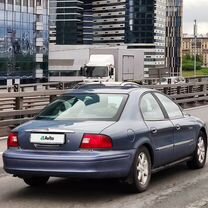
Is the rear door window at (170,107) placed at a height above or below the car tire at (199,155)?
above

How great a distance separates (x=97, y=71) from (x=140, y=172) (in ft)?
108

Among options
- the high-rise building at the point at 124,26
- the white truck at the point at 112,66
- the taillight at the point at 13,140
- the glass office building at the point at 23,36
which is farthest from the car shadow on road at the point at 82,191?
the high-rise building at the point at 124,26

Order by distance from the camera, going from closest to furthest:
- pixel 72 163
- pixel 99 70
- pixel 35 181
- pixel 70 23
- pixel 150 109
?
pixel 72 163 → pixel 35 181 → pixel 150 109 → pixel 99 70 → pixel 70 23

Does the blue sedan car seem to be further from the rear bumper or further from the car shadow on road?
the car shadow on road

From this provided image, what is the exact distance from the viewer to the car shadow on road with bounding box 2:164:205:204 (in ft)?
22.9

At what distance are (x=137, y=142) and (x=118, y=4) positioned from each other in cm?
12975

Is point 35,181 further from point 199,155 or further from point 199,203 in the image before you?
point 199,155

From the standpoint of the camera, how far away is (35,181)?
764cm

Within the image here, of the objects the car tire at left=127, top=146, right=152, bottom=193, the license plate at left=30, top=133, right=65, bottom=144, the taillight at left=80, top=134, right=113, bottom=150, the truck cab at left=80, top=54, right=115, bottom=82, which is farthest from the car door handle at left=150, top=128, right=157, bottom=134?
the truck cab at left=80, top=54, right=115, bottom=82

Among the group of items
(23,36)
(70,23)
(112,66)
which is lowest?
(112,66)

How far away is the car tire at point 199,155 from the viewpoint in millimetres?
8946

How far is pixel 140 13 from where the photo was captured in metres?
135

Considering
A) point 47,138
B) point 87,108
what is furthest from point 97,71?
point 47,138

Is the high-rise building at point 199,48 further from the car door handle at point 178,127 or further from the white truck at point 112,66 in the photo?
the car door handle at point 178,127
